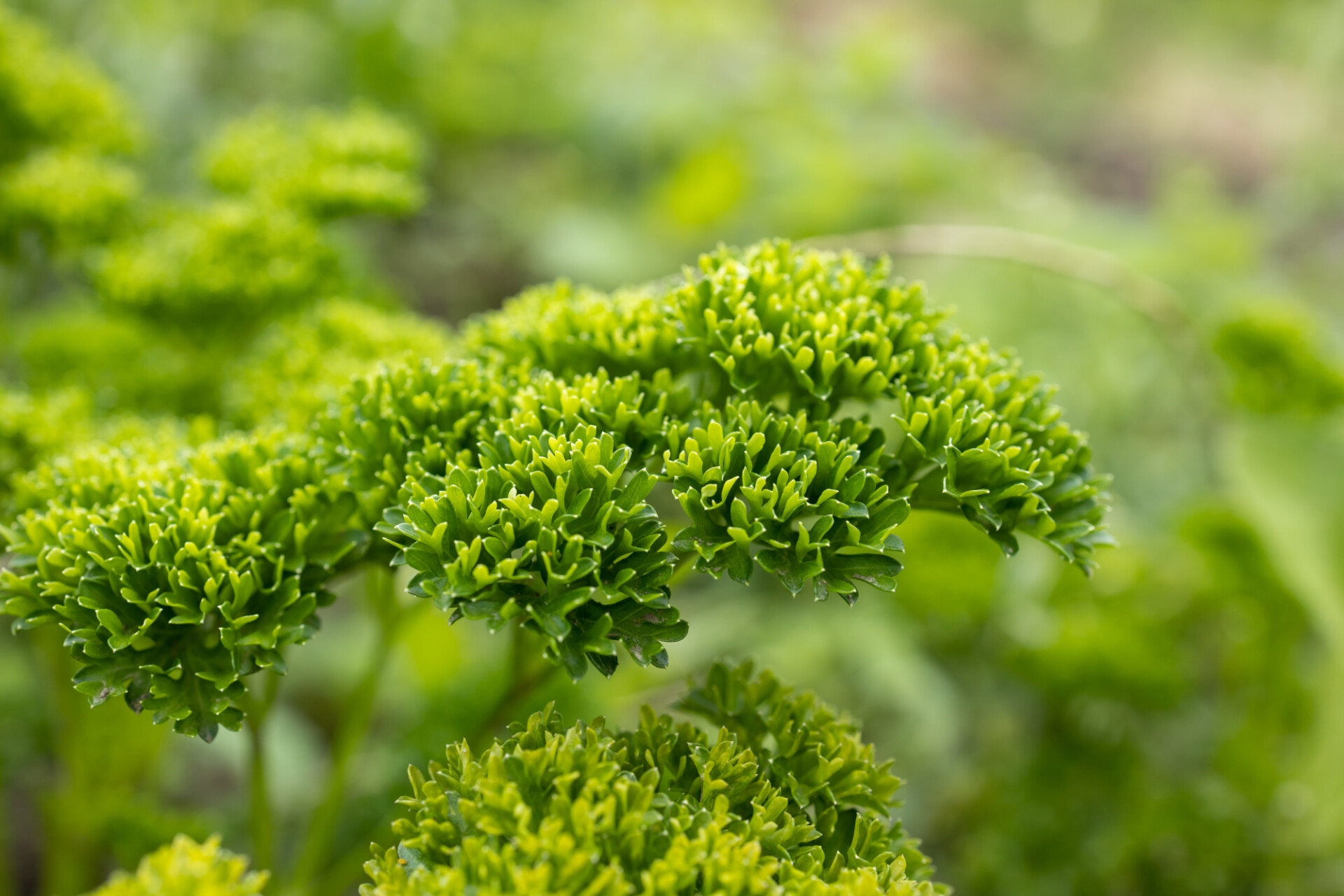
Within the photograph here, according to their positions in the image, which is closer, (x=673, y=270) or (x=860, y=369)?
(x=860, y=369)

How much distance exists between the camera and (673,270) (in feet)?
11.3

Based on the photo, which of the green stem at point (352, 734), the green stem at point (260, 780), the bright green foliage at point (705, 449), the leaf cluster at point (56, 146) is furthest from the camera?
the leaf cluster at point (56, 146)

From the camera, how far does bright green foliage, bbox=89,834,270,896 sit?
0.62m

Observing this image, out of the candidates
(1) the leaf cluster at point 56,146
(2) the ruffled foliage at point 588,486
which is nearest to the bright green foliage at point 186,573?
(2) the ruffled foliage at point 588,486

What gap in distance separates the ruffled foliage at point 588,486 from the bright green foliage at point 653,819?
9cm

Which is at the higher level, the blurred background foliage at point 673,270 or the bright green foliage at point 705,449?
the blurred background foliage at point 673,270

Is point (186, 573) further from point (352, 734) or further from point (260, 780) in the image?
point (352, 734)

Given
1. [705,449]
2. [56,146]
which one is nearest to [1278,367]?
[705,449]

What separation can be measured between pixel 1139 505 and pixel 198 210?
2231mm

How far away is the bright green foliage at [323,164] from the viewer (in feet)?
4.92

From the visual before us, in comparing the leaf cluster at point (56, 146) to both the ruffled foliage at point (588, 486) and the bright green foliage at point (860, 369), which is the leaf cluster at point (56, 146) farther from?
the bright green foliage at point (860, 369)

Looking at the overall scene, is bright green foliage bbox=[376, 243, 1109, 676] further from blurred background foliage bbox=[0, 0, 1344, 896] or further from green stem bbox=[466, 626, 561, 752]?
blurred background foliage bbox=[0, 0, 1344, 896]

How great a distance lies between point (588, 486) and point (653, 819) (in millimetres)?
246

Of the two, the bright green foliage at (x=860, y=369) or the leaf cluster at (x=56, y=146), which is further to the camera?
the leaf cluster at (x=56, y=146)
